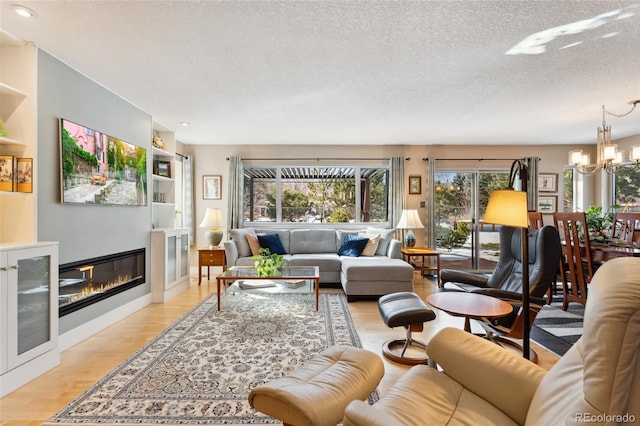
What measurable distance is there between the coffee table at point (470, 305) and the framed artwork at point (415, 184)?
3752 millimetres

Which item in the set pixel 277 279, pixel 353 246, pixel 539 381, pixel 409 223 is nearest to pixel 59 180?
pixel 277 279

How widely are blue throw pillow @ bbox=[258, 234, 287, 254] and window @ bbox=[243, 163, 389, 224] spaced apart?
834 millimetres

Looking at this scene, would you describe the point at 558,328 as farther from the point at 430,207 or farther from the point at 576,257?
the point at 430,207

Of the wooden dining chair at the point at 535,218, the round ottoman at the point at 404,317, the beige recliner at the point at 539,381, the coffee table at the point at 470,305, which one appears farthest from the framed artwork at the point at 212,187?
the beige recliner at the point at 539,381

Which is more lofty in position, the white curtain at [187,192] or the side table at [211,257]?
the white curtain at [187,192]

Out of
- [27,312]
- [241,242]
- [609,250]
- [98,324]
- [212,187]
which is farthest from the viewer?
[212,187]

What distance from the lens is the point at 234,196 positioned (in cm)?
597

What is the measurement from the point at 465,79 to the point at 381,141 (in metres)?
2.73

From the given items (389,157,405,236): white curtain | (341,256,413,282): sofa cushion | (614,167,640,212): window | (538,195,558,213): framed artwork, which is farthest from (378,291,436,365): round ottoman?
(614,167,640,212): window

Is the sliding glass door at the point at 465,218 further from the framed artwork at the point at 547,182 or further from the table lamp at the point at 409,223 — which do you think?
the table lamp at the point at 409,223

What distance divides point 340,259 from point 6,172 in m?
3.83

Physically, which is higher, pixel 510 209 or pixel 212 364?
pixel 510 209

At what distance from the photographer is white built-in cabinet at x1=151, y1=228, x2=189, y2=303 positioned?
4.12m

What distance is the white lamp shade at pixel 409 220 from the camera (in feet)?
18.0
